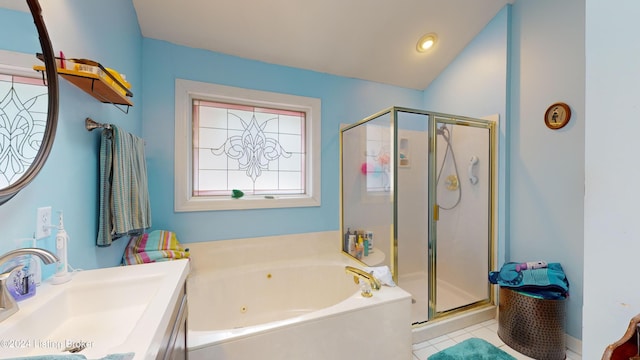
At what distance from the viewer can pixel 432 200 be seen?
213cm

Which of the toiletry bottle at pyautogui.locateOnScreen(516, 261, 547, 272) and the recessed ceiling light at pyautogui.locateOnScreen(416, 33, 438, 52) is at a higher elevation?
the recessed ceiling light at pyautogui.locateOnScreen(416, 33, 438, 52)

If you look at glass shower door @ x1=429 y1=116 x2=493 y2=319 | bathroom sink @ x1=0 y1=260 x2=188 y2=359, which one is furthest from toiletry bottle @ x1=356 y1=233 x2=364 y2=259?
bathroom sink @ x1=0 y1=260 x2=188 y2=359

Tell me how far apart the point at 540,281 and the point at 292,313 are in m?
1.93

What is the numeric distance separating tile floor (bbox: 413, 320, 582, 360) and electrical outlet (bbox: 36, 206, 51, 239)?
2151 millimetres

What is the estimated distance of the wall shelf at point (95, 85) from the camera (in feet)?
2.99

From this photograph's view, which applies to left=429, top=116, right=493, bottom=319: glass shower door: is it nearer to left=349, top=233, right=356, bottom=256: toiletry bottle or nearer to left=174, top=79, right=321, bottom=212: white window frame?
left=349, top=233, right=356, bottom=256: toiletry bottle

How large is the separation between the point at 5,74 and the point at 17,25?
171 mm

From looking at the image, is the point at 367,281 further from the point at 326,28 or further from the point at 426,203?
the point at 326,28

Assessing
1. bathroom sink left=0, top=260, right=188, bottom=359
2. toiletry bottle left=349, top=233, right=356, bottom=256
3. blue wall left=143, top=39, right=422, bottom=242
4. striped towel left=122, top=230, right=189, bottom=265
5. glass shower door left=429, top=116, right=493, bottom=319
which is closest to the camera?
bathroom sink left=0, top=260, right=188, bottom=359

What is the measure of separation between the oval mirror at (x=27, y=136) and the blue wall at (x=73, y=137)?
3 centimetres

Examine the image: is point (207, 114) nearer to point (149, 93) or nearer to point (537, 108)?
point (149, 93)

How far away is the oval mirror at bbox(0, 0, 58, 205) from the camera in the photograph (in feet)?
2.22

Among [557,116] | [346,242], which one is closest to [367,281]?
[346,242]

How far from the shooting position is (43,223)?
2.77 feet
